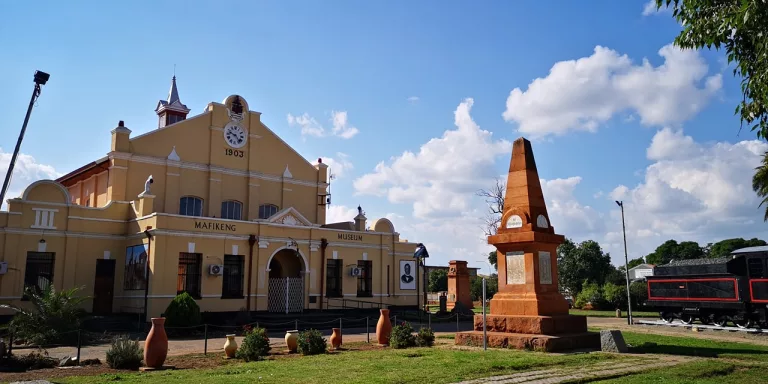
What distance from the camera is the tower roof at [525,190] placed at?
16.3 metres

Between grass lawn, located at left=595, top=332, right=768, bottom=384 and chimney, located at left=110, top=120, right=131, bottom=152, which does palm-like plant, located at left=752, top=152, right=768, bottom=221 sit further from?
chimney, located at left=110, top=120, right=131, bottom=152

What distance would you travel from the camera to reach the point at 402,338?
17.0 meters

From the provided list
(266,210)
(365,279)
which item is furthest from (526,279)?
(266,210)

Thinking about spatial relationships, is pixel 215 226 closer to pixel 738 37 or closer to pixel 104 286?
pixel 104 286

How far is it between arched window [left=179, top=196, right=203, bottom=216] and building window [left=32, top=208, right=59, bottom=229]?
6.59m

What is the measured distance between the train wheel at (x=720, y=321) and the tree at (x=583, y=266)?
28639 millimetres

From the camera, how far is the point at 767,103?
30.0 ft

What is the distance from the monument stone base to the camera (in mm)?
14461

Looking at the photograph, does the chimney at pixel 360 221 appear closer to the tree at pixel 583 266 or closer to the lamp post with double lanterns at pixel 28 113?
the lamp post with double lanterns at pixel 28 113

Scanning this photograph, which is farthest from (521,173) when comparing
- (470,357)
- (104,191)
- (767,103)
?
(104,191)

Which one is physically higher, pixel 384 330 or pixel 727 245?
pixel 727 245

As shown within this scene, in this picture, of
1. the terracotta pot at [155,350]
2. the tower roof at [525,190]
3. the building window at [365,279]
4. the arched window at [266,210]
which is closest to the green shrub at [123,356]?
the terracotta pot at [155,350]

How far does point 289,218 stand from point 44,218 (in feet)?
36.3

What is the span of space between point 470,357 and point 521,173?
19.7ft
